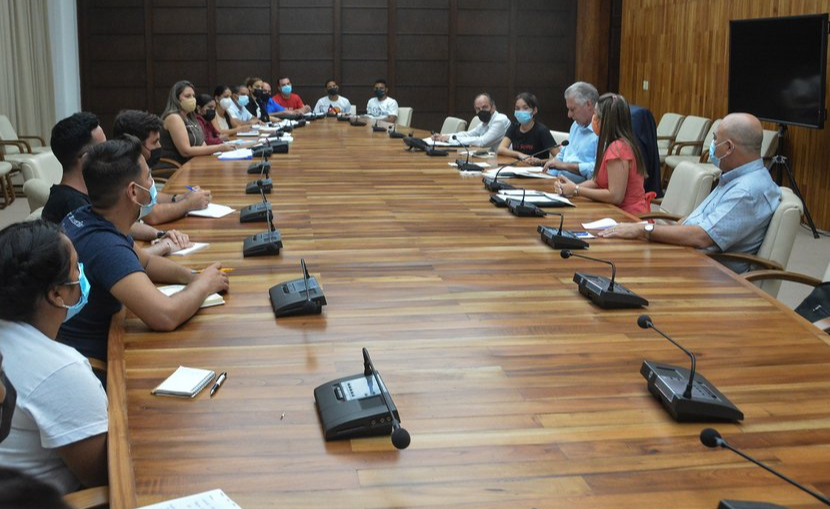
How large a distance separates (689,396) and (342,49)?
39.8 ft

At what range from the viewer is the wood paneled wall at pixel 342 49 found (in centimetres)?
1293

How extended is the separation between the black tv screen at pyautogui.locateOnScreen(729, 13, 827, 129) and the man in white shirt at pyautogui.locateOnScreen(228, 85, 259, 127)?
5.76m

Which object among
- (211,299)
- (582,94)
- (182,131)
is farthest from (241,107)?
(211,299)

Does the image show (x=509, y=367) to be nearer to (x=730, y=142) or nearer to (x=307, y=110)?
(x=730, y=142)

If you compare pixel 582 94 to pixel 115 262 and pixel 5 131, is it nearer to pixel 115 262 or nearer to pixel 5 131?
pixel 115 262

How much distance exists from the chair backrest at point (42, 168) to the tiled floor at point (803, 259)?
1167mm

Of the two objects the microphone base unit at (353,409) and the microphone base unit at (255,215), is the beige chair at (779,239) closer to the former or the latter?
the microphone base unit at (255,215)

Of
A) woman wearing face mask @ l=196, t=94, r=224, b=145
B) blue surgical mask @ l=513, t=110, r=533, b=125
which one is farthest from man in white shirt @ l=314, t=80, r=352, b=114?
blue surgical mask @ l=513, t=110, r=533, b=125

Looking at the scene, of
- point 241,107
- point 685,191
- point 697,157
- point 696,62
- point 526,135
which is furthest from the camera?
point 241,107

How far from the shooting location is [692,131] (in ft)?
30.4

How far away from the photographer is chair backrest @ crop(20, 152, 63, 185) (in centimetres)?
447

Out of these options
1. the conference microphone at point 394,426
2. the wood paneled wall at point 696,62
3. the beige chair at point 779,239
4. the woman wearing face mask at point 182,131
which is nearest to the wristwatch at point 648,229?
the beige chair at point 779,239

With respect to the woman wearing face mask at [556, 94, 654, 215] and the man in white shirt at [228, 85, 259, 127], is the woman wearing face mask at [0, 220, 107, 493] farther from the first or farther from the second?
the man in white shirt at [228, 85, 259, 127]

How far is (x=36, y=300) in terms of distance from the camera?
1.90m
